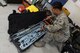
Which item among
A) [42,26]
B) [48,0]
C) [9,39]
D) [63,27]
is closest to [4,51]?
[9,39]

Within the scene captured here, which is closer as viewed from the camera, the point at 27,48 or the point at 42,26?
the point at 27,48

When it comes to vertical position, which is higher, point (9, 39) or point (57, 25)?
point (57, 25)

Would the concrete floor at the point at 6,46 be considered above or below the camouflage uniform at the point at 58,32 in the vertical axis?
below

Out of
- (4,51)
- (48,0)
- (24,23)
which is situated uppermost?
(48,0)

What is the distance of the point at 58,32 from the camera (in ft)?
8.41

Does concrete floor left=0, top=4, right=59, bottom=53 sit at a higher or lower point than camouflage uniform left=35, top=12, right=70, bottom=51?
lower

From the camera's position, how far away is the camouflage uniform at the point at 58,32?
2459 millimetres

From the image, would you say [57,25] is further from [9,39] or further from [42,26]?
[9,39]

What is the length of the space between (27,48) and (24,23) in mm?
445

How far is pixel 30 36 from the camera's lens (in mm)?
2643

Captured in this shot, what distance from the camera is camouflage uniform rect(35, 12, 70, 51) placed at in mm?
2459

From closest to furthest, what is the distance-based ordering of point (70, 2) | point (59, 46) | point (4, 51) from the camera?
point (4, 51), point (59, 46), point (70, 2)

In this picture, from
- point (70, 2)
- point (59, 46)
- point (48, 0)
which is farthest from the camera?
point (48, 0)

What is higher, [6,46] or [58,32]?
[58,32]
